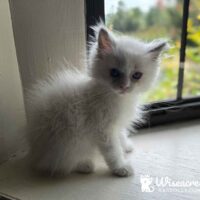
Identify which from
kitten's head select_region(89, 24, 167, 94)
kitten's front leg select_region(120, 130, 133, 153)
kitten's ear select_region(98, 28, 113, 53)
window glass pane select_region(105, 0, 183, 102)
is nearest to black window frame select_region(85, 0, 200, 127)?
window glass pane select_region(105, 0, 183, 102)

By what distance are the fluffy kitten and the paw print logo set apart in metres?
0.05

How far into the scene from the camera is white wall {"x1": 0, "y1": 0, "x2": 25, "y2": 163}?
86cm

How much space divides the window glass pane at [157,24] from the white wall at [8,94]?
1.20 ft

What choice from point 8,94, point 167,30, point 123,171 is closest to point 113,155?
point 123,171

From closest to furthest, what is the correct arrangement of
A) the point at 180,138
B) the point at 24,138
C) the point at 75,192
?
the point at 75,192 → the point at 24,138 → the point at 180,138

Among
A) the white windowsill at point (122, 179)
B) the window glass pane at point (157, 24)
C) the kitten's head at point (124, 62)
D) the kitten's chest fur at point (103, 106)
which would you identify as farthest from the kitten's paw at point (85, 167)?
the window glass pane at point (157, 24)

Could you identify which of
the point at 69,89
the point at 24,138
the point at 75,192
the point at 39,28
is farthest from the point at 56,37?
the point at 75,192

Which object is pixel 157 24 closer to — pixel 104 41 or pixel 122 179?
pixel 104 41

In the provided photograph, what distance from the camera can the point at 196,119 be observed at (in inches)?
47.4

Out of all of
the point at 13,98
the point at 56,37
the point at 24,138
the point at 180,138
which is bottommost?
the point at 180,138

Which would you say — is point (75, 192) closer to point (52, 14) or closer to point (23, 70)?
point (23, 70)

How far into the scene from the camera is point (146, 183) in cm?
84

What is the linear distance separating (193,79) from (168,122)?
0.84ft

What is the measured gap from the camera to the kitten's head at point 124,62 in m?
0.81
